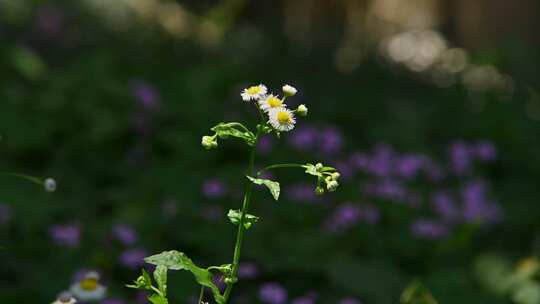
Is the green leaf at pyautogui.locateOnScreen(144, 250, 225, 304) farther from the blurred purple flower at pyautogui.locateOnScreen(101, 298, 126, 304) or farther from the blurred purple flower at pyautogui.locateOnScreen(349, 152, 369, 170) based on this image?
the blurred purple flower at pyautogui.locateOnScreen(349, 152, 369, 170)

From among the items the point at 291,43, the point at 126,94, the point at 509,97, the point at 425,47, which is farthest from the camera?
the point at 425,47

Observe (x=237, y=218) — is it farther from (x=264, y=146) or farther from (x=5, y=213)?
(x=264, y=146)

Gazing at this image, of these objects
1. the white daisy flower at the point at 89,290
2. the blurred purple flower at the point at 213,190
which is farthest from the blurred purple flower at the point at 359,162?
the white daisy flower at the point at 89,290

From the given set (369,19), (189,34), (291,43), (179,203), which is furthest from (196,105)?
(369,19)

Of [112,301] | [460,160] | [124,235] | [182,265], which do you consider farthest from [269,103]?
[460,160]

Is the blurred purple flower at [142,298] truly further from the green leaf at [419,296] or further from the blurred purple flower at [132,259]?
the green leaf at [419,296]

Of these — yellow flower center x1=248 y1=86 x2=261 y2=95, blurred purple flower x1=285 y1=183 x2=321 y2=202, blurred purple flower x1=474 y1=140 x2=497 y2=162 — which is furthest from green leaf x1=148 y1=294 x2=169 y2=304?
blurred purple flower x1=474 y1=140 x2=497 y2=162

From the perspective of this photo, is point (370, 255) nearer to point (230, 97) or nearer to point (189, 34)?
point (230, 97)
